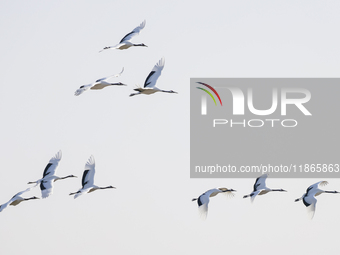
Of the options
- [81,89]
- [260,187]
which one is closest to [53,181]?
[81,89]

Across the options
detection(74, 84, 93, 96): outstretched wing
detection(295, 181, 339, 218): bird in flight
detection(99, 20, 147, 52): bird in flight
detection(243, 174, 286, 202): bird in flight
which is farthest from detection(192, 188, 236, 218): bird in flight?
detection(99, 20, 147, 52): bird in flight

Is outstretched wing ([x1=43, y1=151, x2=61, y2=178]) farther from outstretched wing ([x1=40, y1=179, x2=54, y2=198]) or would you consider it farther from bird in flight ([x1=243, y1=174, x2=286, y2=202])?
bird in flight ([x1=243, y1=174, x2=286, y2=202])

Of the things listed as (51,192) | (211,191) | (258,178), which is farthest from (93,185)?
(258,178)

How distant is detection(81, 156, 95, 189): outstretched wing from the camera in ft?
190

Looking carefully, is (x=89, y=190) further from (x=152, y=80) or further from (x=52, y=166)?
(x=152, y=80)

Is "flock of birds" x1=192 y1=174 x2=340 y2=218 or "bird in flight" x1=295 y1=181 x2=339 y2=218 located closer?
"flock of birds" x1=192 y1=174 x2=340 y2=218

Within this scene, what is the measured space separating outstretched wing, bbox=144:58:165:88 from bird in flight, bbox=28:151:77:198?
22.0 ft

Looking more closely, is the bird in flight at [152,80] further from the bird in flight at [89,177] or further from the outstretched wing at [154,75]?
the bird in flight at [89,177]

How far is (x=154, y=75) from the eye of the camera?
56.3 meters

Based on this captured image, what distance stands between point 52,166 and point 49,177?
116cm

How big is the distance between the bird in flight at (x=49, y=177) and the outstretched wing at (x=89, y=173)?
1312 mm

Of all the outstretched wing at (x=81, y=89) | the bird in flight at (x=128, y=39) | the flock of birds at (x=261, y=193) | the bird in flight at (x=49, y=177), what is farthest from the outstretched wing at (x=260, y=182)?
the outstretched wing at (x=81, y=89)

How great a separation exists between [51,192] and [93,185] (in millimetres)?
2417

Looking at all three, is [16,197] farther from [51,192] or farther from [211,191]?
[211,191]
